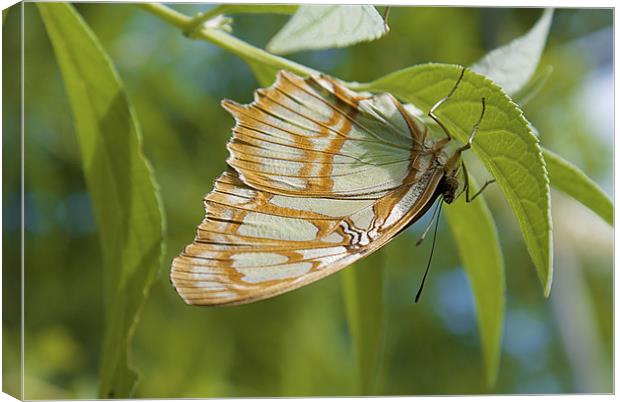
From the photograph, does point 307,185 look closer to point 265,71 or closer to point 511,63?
point 265,71

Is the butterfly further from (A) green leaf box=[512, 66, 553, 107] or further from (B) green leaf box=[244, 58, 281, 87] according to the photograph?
(A) green leaf box=[512, 66, 553, 107]

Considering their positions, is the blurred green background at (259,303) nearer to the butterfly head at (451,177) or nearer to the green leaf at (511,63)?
the green leaf at (511,63)

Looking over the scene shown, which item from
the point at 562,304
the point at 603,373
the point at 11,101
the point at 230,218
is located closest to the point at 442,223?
the point at 562,304

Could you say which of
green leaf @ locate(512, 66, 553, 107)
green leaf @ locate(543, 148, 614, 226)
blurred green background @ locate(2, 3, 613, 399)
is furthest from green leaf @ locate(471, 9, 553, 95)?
blurred green background @ locate(2, 3, 613, 399)

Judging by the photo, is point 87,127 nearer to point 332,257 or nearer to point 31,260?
point 332,257

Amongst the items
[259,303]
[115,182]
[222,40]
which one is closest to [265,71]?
[222,40]
